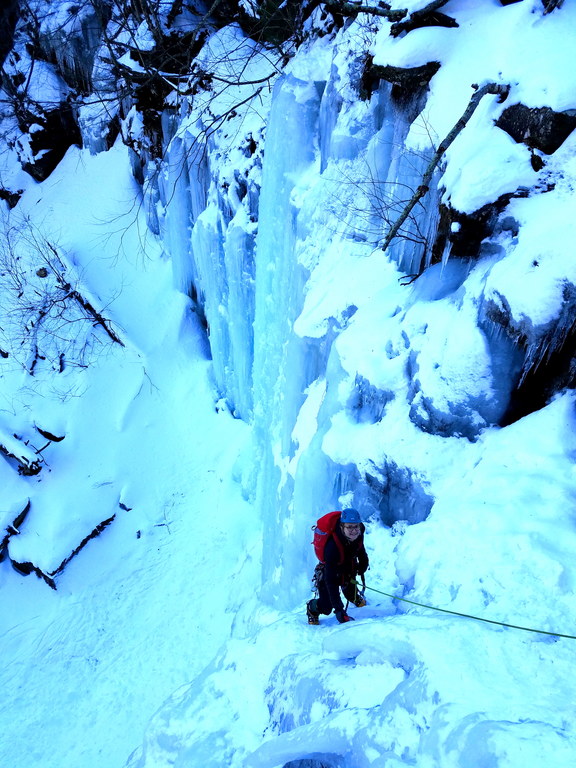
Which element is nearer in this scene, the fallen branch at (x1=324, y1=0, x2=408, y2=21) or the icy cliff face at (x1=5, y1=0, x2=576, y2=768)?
the icy cliff face at (x1=5, y1=0, x2=576, y2=768)

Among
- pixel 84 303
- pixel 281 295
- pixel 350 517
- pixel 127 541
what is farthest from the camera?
pixel 84 303

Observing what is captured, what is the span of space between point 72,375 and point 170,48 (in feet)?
19.7

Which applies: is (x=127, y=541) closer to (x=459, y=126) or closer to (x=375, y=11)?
(x=459, y=126)

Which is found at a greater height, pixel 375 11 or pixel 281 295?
pixel 375 11

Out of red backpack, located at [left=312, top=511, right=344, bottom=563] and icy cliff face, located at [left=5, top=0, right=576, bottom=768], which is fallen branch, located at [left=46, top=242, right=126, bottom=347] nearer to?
icy cliff face, located at [left=5, top=0, right=576, bottom=768]

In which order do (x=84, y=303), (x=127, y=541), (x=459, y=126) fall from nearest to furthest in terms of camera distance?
(x=459, y=126), (x=127, y=541), (x=84, y=303)

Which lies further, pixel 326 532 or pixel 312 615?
pixel 312 615

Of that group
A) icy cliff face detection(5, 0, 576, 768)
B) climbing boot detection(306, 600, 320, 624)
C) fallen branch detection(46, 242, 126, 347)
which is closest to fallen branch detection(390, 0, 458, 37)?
icy cliff face detection(5, 0, 576, 768)

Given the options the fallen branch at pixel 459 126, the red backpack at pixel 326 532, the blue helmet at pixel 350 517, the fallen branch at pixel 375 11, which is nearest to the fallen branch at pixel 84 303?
the fallen branch at pixel 375 11

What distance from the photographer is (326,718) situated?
2125 mm

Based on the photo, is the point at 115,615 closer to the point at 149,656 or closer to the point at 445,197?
the point at 149,656

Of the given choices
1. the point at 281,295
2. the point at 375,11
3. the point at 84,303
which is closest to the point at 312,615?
the point at 281,295

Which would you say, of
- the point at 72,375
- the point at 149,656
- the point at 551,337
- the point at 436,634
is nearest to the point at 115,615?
the point at 149,656

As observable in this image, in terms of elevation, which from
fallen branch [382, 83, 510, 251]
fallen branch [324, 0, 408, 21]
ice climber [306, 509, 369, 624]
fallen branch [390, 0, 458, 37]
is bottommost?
ice climber [306, 509, 369, 624]
